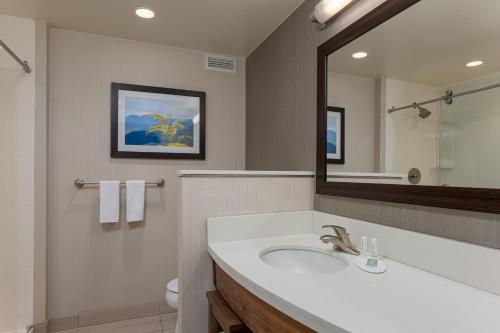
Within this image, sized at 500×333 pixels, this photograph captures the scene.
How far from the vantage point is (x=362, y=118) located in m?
1.40

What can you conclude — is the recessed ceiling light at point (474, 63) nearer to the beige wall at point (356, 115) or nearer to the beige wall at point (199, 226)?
the beige wall at point (356, 115)

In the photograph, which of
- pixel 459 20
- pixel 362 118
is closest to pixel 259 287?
pixel 362 118

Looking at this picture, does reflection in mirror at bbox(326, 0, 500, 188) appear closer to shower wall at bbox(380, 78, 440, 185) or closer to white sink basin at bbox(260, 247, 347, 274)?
shower wall at bbox(380, 78, 440, 185)

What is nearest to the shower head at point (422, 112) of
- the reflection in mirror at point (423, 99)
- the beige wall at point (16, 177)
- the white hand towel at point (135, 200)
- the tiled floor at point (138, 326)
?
the reflection in mirror at point (423, 99)

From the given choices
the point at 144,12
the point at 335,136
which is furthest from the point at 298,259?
the point at 144,12

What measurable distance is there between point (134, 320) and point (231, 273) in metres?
1.68

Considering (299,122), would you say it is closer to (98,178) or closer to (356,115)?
(356,115)

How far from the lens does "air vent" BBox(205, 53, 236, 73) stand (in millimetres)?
2527

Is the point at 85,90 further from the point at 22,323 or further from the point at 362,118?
the point at 362,118

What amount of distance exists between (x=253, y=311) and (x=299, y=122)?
47.5 inches

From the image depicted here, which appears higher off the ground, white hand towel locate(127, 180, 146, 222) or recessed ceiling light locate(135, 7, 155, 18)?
recessed ceiling light locate(135, 7, 155, 18)

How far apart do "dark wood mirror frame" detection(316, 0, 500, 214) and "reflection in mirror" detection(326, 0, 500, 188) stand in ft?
0.09

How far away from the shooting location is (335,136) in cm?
150

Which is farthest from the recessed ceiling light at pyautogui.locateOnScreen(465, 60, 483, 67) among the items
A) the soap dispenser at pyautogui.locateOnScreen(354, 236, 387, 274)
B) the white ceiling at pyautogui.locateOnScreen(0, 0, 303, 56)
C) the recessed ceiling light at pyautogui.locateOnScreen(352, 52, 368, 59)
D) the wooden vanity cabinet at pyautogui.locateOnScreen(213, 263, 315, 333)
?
the white ceiling at pyautogui.locateOnScreen(0, 0, 303, 56)
